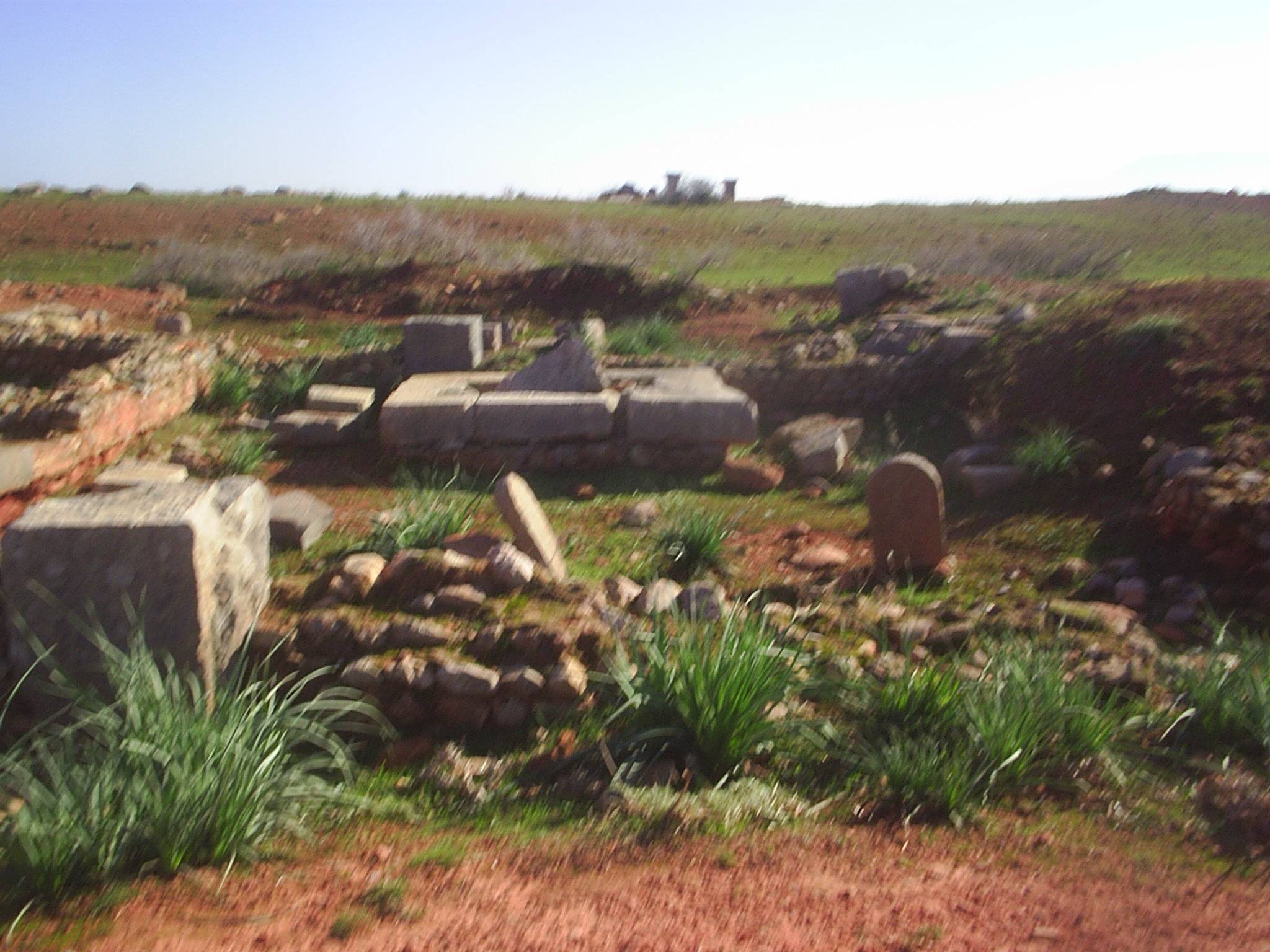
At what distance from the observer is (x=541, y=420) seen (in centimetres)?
864

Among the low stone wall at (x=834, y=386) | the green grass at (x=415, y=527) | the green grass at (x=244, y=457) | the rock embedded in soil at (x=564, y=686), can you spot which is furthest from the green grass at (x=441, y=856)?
the low stone wall at (x=834, y=386)

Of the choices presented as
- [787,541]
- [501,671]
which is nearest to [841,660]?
[501,671]

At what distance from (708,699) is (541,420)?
5.12 meters

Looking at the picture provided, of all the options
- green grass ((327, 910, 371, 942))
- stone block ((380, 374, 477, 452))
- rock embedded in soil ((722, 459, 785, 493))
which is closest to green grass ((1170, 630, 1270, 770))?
green grass ((327, 910, 371, 942))

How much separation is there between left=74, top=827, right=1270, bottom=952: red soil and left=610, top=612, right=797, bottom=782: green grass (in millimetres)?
470

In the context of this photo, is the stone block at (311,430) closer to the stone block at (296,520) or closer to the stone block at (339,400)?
the stone block at (339,400)

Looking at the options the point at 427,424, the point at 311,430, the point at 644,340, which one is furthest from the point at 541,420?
the point at 644,340

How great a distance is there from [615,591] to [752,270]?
1754 centimetres

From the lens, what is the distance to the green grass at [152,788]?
9.83ft

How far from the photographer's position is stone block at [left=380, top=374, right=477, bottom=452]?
28.3 feet

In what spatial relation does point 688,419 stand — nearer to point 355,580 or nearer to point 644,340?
point 644,340

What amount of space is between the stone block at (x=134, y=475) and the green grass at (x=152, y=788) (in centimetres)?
320

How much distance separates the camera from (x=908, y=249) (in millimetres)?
26375

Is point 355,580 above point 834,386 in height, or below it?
below
